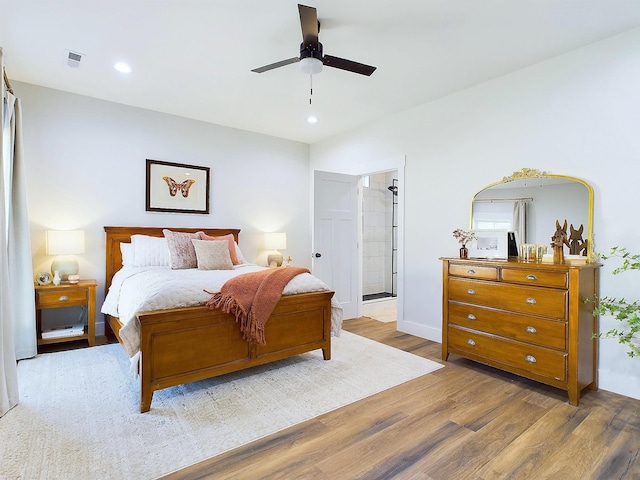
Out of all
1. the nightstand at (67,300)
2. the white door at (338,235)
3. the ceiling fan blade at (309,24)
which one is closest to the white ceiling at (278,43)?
the ceiling fan blade at (309,24)

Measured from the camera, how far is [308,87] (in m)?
Answer: 3.57

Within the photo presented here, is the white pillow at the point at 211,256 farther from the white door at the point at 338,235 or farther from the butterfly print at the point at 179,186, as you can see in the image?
the white door at the point at 338,235

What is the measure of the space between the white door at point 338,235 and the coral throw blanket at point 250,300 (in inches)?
71.1

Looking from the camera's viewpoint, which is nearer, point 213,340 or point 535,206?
point 213,340

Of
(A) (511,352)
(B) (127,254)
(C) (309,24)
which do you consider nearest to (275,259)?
(B) (127,254)

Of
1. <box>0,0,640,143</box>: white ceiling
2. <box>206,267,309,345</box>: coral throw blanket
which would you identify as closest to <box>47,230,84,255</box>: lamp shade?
<box>0,0,640,143</box>: white ceiling

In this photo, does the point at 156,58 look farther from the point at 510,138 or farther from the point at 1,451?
the point at 510,138

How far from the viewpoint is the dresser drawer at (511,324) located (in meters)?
2.50

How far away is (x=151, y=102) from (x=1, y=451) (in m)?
3.56

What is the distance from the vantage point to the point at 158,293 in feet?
7.86

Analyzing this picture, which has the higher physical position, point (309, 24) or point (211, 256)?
point (309, 24)

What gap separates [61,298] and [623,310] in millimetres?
4793

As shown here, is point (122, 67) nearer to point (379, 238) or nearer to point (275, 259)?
point (275, 259)

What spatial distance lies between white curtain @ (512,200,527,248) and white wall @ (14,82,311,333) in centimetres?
333
